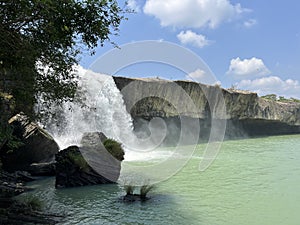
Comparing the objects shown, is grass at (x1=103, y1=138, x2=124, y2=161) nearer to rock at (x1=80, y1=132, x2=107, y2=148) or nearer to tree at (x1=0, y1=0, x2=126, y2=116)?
rock at (x1=80, y1=132, x2=107, y2=148)

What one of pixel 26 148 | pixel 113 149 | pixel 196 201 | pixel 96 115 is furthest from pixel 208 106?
pixel 196 201

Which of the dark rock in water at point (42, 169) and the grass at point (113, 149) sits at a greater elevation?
the grass at point (113, 149)

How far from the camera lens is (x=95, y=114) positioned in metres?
19.2

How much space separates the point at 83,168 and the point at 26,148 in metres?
3.24

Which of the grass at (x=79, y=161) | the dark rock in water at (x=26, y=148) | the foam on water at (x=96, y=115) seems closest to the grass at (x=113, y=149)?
the grass at (x=79, y=161)

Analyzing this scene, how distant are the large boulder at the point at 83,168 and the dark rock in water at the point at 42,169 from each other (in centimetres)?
161

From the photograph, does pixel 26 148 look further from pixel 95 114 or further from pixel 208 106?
pixel 208 106

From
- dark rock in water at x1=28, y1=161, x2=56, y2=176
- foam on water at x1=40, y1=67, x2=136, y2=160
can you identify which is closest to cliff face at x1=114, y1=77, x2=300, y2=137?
foam on water at x1=40, y1=67, x2=136, y2=160

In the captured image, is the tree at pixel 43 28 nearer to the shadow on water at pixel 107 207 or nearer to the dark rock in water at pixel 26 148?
the shadow on water at pixel 107 207

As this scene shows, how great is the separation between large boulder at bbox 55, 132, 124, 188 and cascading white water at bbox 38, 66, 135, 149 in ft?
20.1

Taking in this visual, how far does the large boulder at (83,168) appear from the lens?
9492 millimetres

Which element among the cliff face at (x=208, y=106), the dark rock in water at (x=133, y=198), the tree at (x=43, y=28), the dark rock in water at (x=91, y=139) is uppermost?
the cliff face at (x=208, y=106)

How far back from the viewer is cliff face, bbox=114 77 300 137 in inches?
952

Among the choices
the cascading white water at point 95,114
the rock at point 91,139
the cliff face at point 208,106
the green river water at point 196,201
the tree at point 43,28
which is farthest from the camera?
the cliff face at point 208,106
